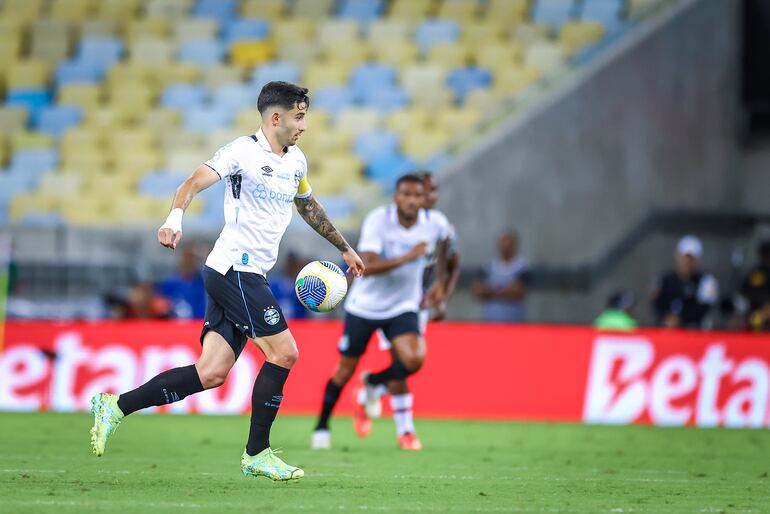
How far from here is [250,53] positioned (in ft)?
77.7

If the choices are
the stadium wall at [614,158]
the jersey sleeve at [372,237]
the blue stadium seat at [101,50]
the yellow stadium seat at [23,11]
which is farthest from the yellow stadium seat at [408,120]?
the jersey sleeve at [372,237]

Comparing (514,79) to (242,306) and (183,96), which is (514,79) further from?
(242,306)

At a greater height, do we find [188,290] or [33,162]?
[33,162]

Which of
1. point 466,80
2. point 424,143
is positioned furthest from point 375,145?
point 466,80

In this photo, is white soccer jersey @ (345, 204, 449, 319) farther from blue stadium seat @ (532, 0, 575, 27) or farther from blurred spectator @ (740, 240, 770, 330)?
blue stadium seat @ (532, 0, 575, 27)

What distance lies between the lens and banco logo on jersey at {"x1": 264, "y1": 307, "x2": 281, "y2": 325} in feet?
29.3

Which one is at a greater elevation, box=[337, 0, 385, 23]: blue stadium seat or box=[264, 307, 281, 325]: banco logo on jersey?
box=[337, 0, 385, 23]: blue stadium seat

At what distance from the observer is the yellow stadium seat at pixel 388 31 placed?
23672mm

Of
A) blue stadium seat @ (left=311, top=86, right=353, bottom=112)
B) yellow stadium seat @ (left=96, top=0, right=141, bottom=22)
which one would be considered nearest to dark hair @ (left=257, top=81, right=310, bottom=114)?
blue stadium seat @ (left=311, top=86, right=353, bottom=112)

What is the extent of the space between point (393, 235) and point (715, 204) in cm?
1155

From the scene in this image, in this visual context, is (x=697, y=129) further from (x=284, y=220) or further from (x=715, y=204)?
(x=284, y=220)

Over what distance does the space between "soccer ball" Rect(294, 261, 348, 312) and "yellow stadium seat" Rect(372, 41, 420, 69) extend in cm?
1408

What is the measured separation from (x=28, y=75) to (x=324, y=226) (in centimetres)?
1484

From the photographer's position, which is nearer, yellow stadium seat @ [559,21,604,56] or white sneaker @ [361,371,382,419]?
white sneaker @ [361,371,382,419]
